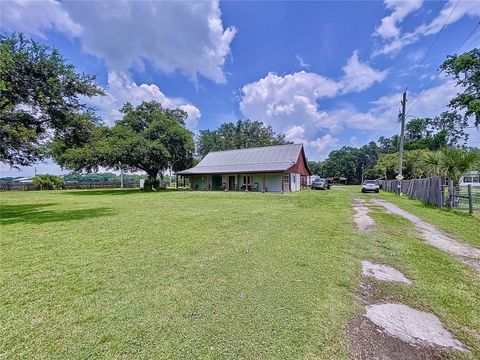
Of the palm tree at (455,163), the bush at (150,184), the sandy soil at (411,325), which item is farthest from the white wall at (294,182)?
the sandy soil at (411,325)

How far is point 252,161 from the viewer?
2842 centimetres

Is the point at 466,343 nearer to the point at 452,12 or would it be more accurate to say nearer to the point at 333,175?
the point at 452,12

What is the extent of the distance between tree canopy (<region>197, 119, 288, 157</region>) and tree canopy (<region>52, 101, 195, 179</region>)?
63.9ft

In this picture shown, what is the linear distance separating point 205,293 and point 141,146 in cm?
2545

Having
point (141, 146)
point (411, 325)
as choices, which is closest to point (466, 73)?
point (411, 325)

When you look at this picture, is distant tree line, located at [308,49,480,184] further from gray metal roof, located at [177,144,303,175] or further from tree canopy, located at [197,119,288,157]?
tree canopy, located at [197,119,288,157]

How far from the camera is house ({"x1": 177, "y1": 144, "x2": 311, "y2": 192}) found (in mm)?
24000

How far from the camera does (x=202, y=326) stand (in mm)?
2398

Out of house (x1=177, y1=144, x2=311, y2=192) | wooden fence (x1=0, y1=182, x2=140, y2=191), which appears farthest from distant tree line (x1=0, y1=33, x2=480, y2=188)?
wooden fence (x1=0, y1=182, x2=140, y2=191)

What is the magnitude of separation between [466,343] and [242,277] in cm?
254

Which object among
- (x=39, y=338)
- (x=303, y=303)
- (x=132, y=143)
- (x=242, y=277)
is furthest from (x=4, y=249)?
(x=132, y=143)

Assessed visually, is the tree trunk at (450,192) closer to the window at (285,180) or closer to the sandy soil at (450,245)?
the sandy soil at (450,245)

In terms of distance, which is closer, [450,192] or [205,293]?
[205,293]

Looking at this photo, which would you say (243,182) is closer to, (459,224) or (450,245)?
(459,224)
